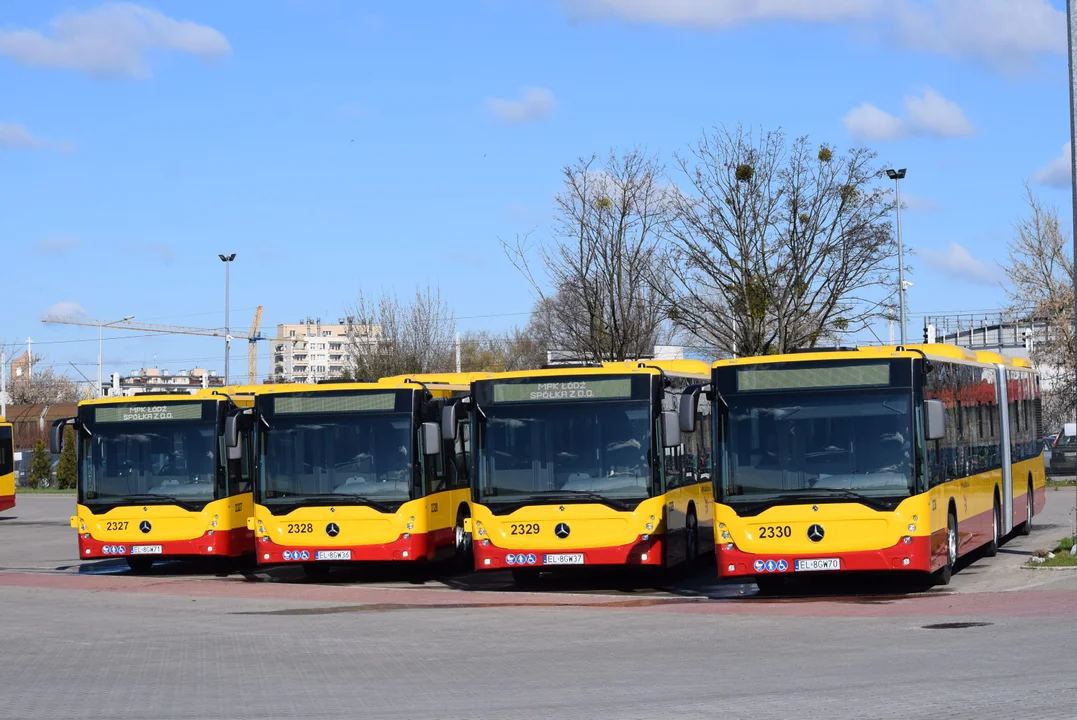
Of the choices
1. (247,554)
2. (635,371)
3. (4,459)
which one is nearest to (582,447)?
(635,371)

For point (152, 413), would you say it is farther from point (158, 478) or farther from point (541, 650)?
point (541, 650)

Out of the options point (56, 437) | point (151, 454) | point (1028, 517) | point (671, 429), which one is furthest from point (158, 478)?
point (1028, 517)

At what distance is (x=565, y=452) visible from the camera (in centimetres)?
1986

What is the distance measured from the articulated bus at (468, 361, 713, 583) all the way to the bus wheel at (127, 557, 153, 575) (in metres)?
8.88

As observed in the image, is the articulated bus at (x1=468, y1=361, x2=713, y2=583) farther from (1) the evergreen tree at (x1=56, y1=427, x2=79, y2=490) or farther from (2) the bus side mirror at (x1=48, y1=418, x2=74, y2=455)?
(1) the evergreen tree at (x1=56, y1=427, x2=79, y2=490)

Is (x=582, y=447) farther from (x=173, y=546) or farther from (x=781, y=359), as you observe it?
(x=173, y=546)

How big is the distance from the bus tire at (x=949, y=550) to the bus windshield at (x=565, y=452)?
3.77 metres

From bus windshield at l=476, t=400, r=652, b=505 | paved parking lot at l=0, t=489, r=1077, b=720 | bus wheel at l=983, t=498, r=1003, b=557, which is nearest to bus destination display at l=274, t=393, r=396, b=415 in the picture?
bus windshield at l=476, t=400, r=652, b=505

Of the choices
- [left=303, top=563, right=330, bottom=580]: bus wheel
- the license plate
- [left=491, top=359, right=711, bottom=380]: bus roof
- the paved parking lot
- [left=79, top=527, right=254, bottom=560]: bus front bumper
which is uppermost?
[left=491, top=359, right=711, bottom=380]: bus roof

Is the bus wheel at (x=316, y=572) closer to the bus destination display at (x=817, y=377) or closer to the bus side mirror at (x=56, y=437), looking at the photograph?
the bus side mirror at (x=56, y=437)

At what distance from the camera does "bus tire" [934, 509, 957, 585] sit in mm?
18969

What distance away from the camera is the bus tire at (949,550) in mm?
18969

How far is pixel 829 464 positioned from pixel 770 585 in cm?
346

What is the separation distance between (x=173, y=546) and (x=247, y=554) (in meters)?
1.74
